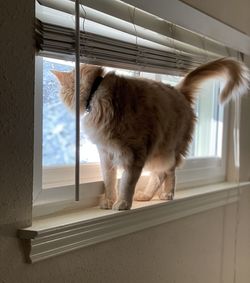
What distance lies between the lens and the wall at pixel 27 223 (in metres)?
0.82

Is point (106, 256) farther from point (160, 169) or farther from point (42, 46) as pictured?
point (42, 46)

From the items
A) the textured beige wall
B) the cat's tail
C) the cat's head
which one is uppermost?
the textured beige wall

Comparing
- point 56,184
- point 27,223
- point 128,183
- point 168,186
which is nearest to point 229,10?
point 168,186

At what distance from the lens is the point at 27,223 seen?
0.89 metres

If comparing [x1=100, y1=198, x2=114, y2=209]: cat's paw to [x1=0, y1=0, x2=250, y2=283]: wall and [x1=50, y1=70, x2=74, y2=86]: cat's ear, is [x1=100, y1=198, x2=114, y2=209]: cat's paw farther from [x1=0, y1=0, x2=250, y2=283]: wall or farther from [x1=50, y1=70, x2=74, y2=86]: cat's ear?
[x1=50, y1=70, x2=74, y2=86]: cat's ear

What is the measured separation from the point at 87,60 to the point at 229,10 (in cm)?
95

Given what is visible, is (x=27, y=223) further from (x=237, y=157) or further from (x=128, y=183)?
(x=237, y=157)

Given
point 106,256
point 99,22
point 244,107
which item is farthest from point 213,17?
point 106,256

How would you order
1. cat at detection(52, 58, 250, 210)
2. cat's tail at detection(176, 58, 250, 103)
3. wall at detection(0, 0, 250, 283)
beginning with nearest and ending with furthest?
wall at detection(0, 0, 250, 283), cat at detection(52, 58, 250, 210), cat's tail at detection(176, 58, 250, 103)

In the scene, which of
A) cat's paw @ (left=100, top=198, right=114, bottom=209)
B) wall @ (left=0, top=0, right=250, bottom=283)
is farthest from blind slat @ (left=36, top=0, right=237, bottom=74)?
cat's paw @ (left=100, top=198, right=114, bottom=209)

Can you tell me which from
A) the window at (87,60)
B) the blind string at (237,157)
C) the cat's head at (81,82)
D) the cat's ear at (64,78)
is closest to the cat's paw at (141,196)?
the window at (87,60)

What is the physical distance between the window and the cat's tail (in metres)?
0.05

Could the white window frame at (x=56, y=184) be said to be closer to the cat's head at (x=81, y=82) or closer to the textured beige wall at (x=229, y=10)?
the cat's head at (x=81, y=82)

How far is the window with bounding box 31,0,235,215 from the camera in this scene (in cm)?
98
